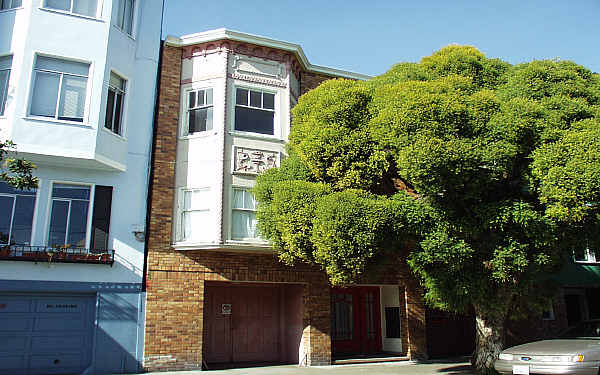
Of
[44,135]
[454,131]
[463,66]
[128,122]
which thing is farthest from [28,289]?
[463,66]

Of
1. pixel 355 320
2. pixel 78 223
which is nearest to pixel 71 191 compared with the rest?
pixel 78 223

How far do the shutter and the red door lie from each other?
7404mm

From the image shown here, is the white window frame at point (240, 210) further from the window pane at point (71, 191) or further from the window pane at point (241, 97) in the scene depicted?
the window pane at point (71, 191)

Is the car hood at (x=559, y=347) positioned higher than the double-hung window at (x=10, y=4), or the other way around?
the double-hung window at (x=10, y=4)

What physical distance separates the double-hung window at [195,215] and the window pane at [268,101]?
3222 millimetres

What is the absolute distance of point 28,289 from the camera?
12.4 m

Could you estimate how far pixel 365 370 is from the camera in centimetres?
1370

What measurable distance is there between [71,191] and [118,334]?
12.6 feet

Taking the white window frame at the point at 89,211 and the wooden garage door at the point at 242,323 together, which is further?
the wooden garage door at the point at 242,323

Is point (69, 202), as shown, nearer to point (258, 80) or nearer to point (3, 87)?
point (3, 87)

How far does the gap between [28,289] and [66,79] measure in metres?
5.28

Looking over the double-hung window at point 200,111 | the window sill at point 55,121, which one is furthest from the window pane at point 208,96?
the window sill at point 55,121

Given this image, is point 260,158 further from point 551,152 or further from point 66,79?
point 551,152

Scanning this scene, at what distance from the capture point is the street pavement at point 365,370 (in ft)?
42.7
